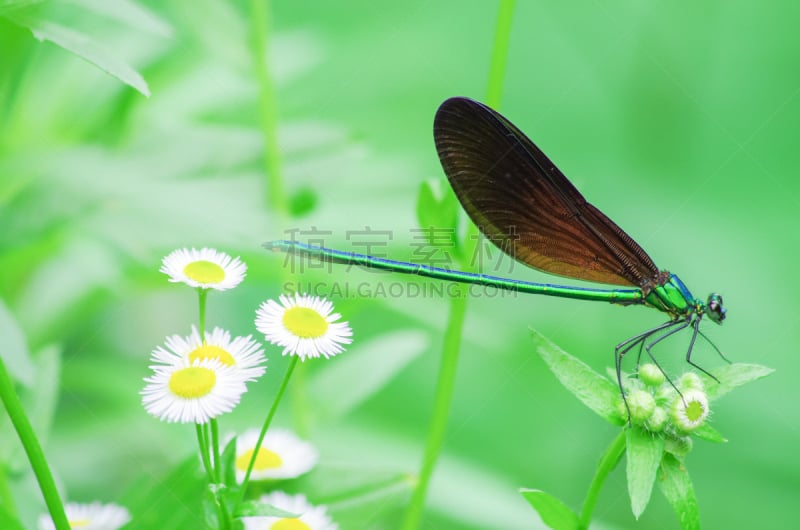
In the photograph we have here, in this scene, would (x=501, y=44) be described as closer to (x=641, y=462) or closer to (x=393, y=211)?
(x=641, y=462)

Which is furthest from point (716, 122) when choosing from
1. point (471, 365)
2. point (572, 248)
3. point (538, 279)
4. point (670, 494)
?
point (670, 494)

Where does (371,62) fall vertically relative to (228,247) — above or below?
above

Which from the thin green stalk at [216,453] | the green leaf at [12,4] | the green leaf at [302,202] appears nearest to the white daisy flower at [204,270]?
the thin green stalk at [216,453]

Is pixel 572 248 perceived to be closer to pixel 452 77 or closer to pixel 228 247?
pixel 228 247

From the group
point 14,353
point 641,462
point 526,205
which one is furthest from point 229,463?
point 526,205

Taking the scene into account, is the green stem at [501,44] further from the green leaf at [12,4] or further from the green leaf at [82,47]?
the green leaf at [12,4]

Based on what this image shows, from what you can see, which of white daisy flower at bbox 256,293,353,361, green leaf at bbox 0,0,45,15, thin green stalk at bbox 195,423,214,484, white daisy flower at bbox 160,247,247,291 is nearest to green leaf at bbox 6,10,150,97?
green leaf at bbox 0,0,45,15

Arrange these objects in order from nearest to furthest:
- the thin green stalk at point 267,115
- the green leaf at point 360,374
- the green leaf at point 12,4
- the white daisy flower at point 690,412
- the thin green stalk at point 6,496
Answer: the green leaf at point 12,4
the white daisy flower at point 690,412
the thin green stalk at point 6,496
the green leaf at point 360,374
the thin green stalk at point 267,115
